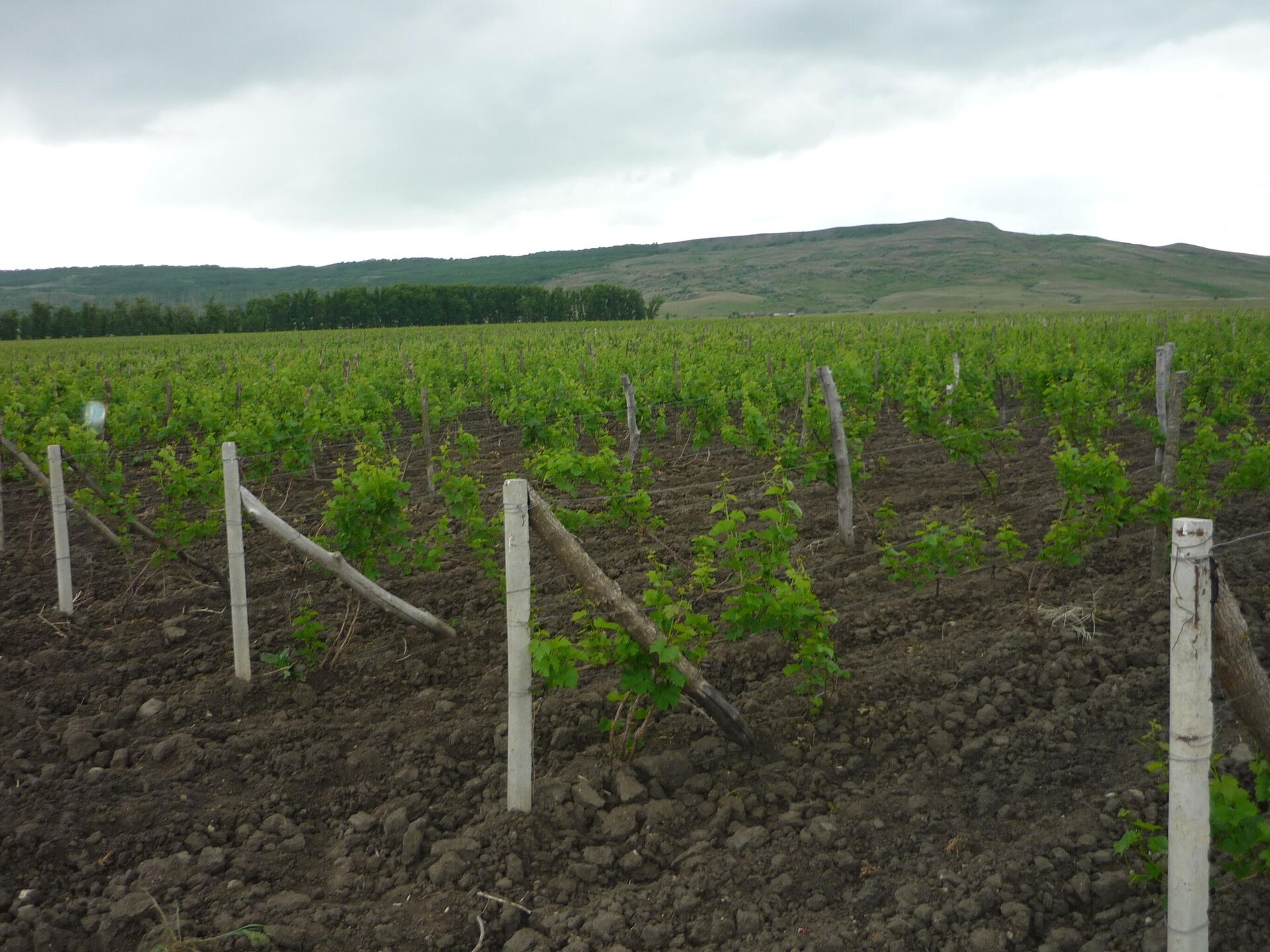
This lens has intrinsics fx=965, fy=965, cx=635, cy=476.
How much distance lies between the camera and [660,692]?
4086mm

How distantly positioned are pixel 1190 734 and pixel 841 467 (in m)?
5.33

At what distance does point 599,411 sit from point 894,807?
8802 mm

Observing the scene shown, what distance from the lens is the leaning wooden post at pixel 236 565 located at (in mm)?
5422

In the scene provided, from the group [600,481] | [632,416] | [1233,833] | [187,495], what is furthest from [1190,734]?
[632,416]

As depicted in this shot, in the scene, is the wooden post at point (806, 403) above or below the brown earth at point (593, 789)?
above

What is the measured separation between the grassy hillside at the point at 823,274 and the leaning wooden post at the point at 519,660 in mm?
101135

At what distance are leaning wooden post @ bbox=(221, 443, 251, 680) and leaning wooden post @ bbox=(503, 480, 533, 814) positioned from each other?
2306mm

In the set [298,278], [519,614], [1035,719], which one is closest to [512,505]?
[519,614]

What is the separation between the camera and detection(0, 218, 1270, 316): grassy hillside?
119688mm

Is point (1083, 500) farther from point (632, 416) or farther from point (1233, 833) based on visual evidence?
point (632, 416)

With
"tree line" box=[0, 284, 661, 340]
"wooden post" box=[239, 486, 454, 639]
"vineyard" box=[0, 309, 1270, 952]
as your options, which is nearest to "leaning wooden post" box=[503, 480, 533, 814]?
"vineyard" box=[0, 309, 1270, 952]

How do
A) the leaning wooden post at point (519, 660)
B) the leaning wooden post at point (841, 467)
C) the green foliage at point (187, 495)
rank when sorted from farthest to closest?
the leaning wooden post at point (841, 467), the green foliage at point (187, 495), the leaning wooden post at point (519, 660)

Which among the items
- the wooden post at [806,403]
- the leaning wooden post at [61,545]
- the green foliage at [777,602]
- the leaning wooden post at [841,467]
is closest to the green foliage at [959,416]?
the wooden post at [806,403]

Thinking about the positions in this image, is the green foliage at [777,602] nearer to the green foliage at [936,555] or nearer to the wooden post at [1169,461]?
the green foliage at [936,555]
